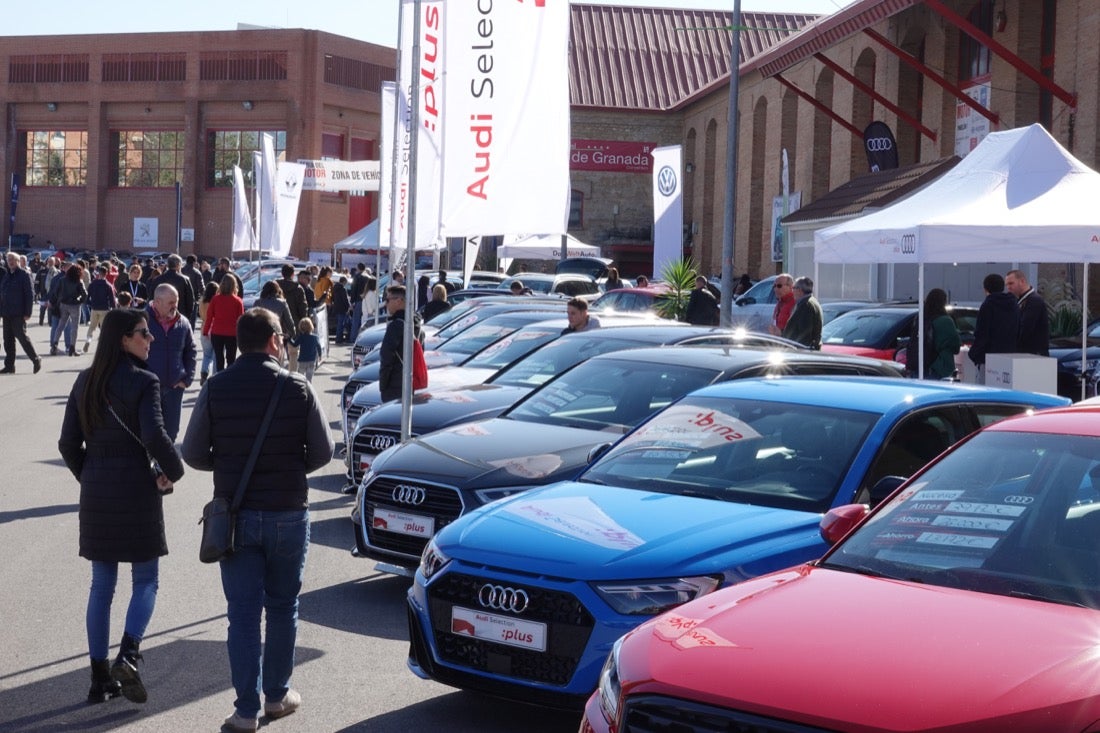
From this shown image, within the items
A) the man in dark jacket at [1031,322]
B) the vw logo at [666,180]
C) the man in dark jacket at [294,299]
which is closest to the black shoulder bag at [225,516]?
the man in dark jacket at [1031,322]

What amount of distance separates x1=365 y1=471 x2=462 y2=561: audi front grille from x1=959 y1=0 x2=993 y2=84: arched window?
2656cm

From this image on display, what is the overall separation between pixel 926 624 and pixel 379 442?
7.37 metres

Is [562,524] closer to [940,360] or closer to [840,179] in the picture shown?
[940,360]

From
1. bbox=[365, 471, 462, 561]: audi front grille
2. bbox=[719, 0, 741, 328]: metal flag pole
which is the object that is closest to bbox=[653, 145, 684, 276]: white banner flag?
bbox=[719, 0, 741, 328]: metal flag pole

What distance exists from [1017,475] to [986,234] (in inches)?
377

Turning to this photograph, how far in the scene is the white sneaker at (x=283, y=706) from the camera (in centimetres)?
630

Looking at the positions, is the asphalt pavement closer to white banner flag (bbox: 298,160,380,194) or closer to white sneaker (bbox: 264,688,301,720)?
white sneaker (bbox: 264,688,301,720)

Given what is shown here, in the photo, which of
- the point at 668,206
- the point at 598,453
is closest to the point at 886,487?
the point at 598,453

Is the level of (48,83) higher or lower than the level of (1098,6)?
higher

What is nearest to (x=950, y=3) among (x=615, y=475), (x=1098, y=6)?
(x=1098, y=6)

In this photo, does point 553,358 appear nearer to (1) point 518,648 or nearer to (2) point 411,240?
(2) point 411,240

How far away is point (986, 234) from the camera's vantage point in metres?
13.9

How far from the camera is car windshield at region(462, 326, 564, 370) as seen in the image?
14.2 meters

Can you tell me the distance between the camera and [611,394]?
Result: 940 cm
